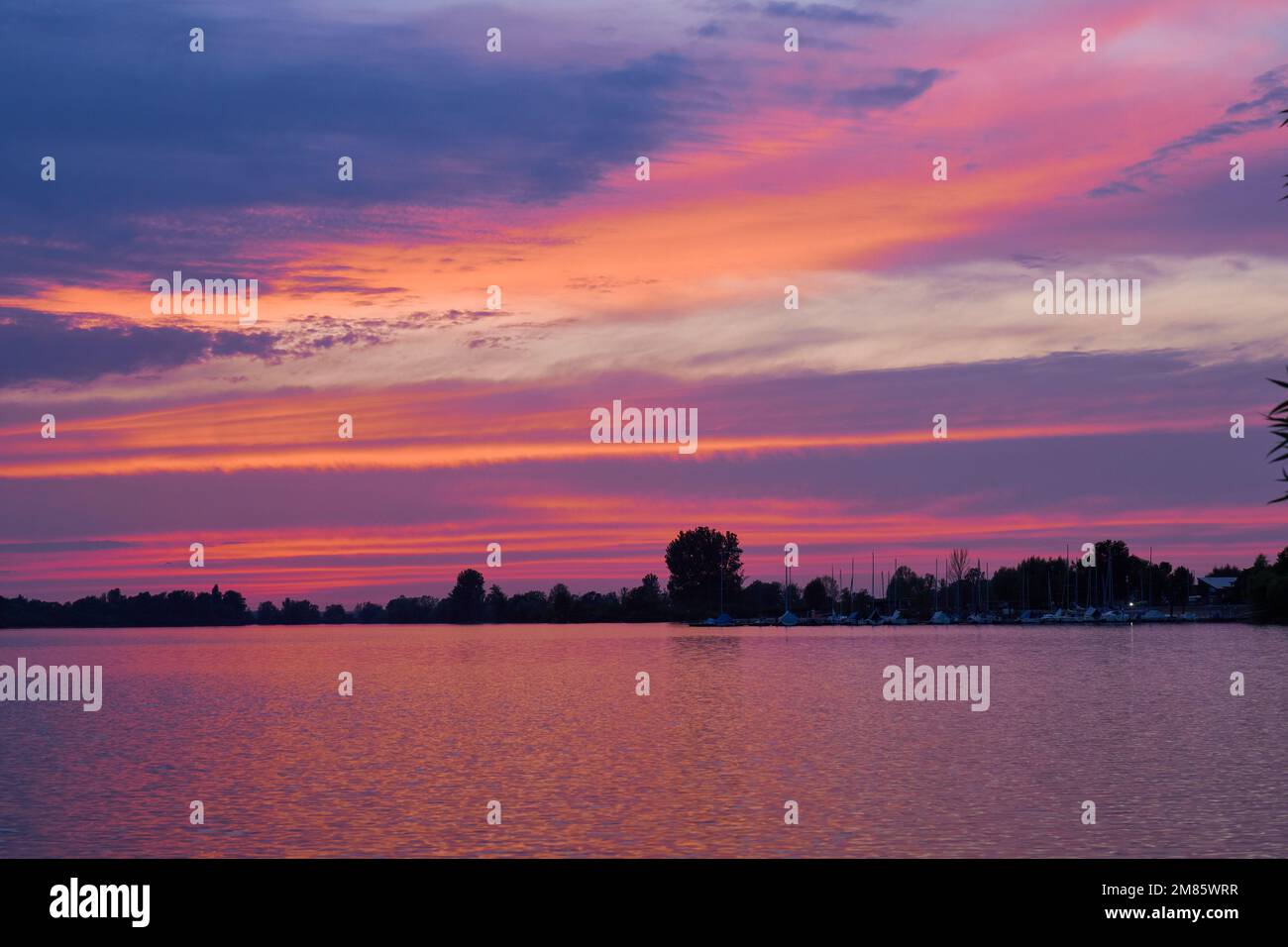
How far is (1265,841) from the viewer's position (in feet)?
129

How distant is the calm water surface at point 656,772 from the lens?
1598 inches

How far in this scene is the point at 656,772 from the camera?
5553cm

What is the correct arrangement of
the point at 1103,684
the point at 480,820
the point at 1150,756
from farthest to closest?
the point at 1103,684, the point at 1150,756, the point at 480,820

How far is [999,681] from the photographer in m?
115

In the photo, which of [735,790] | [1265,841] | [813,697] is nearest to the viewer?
[1265,841]

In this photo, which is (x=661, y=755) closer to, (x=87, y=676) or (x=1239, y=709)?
(x=1239, y=709)

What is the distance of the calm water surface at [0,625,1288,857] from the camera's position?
133 ft

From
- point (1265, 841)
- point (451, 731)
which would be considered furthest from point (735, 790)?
point (451, 731)

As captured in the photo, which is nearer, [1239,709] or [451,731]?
[451,731]
